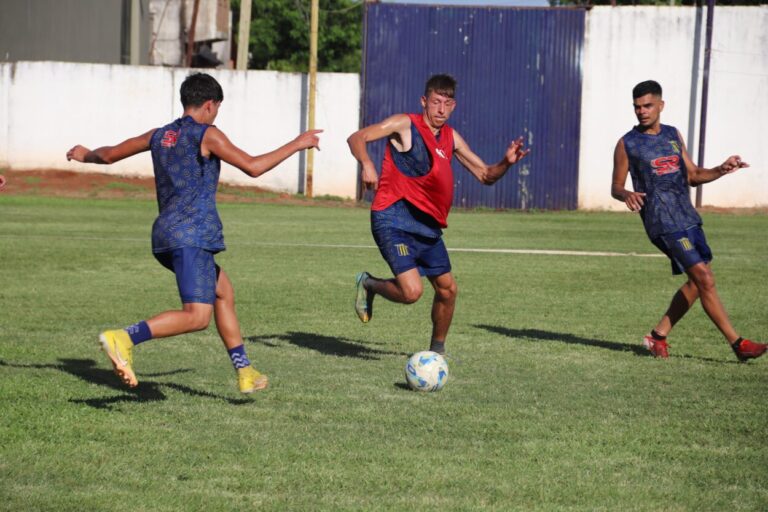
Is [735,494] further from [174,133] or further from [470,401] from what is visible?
[174,133]

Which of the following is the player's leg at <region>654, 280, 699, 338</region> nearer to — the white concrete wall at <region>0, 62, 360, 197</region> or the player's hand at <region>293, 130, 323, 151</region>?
the player's hand at <region>293, 130, 323, 151</region>

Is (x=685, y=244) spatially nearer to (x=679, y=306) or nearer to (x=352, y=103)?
(x=679, y=306)

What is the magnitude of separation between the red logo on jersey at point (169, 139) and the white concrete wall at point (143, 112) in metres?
28.1

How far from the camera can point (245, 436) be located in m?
6.37

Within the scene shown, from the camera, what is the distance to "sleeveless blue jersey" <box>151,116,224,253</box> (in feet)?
23.4

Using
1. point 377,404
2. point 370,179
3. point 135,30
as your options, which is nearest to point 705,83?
point 135,30

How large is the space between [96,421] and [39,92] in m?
30.7

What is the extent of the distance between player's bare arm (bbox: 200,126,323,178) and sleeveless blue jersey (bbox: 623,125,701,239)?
358cm

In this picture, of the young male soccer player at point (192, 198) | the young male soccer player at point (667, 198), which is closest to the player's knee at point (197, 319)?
the young male soccer player at point (192, 198)

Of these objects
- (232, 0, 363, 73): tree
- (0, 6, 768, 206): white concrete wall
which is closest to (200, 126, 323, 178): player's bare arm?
(0, 6, 768, 206): white concrete wall

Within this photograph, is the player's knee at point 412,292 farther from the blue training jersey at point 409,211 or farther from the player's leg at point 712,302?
Answer: the player's leg at point 712,302

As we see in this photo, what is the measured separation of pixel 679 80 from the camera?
35.0 meters

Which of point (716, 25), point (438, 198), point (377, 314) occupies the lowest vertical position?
point (377, 314)

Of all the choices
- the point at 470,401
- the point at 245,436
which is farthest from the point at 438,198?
the point at 245,436
